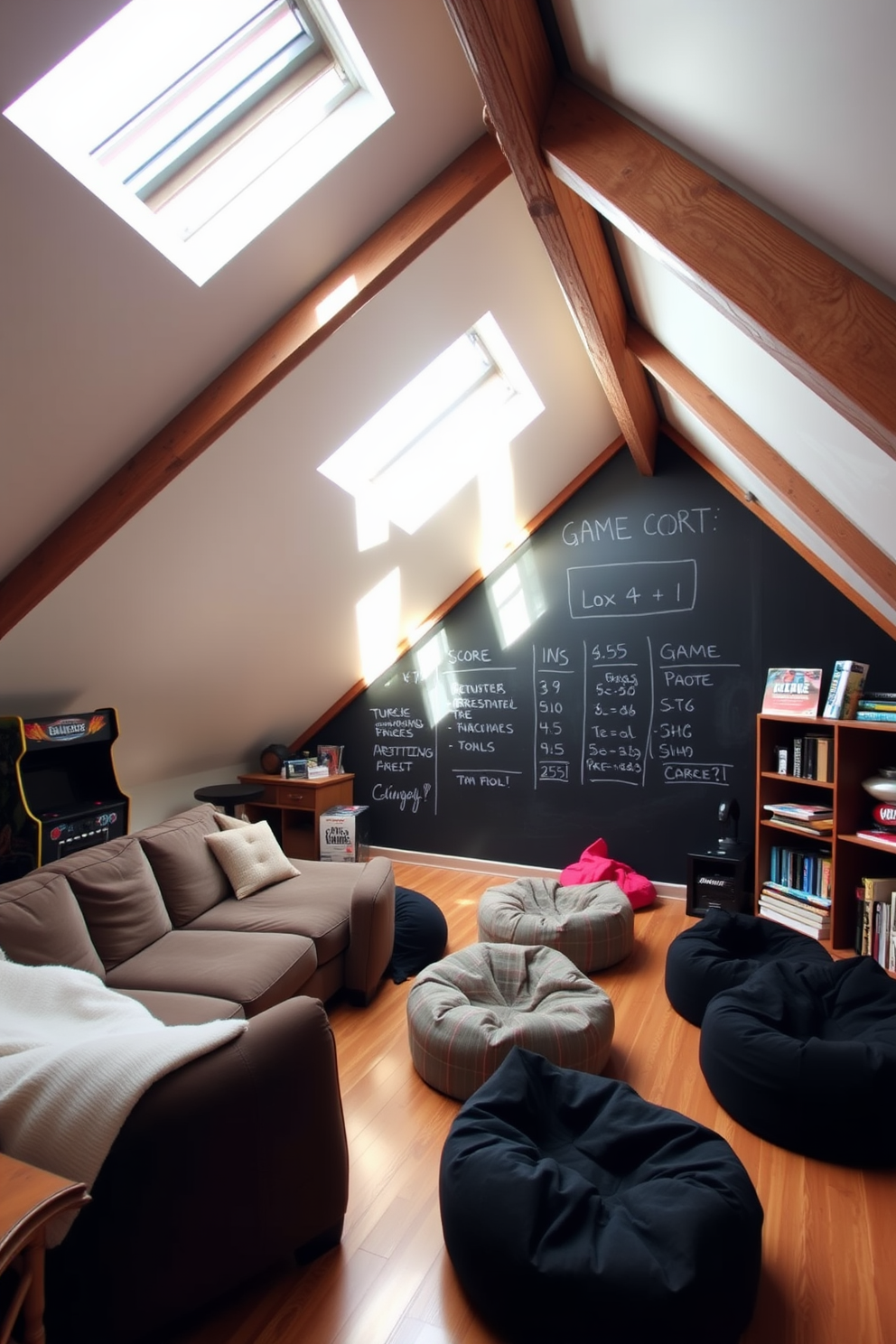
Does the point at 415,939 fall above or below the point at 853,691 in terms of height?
below

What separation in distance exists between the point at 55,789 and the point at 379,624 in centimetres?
209

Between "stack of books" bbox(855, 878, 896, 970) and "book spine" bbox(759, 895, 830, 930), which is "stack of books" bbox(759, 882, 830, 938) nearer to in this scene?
"book spine" bbox(759, 895, 830, 930)

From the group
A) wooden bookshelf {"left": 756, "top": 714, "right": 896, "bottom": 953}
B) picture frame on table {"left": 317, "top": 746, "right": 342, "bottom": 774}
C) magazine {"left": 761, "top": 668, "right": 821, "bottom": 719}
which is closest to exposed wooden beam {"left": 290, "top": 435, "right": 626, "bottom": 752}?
picture frame on table {"left": 317, "top": 746, "right": 342, "bottom": 774}

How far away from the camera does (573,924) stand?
131 inches

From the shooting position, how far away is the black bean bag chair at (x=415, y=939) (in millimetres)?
3398

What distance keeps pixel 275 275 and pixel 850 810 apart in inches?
132

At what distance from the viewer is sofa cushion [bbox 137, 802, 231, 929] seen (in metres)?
3.04

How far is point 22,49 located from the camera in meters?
1.50

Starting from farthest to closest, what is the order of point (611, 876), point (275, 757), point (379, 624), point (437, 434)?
point (275, 757), point (379, 624), point (611, 876), point (437, 434)

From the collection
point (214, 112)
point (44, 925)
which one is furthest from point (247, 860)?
point (214, 112)

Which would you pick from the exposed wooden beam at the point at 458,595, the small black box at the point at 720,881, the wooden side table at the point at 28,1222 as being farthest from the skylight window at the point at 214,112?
the small black box at the point at 720,881

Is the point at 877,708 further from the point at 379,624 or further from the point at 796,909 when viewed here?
the point at 379,624

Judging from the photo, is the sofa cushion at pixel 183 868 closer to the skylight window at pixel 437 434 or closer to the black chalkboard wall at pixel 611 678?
the skylight window at pixel 437 434

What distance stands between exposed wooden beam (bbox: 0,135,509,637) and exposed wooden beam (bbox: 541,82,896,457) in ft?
1.99
